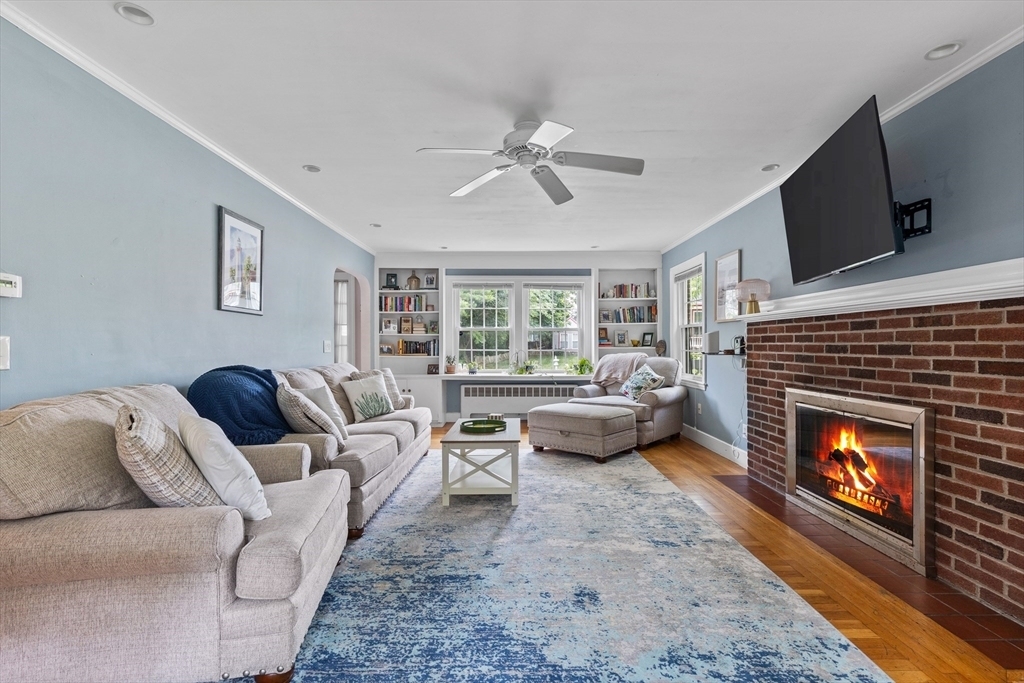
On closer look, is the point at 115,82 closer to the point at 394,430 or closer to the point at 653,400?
the point at 394,430

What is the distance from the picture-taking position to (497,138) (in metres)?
2.96

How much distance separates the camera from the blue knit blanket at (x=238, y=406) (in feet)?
8.54

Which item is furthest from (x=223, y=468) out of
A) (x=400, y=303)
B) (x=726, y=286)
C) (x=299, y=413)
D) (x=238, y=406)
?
(x=400, y=303)

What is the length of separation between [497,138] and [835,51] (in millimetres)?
1694

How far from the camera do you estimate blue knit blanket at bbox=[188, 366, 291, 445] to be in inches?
102

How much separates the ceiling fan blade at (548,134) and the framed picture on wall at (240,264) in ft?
6.83

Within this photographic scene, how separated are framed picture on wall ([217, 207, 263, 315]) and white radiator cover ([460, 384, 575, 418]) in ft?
11.6

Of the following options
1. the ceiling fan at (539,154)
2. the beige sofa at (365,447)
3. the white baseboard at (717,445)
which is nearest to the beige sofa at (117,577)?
the beige sofa at (365,447)

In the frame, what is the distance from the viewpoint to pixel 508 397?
678cm

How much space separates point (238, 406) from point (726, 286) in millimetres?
4226

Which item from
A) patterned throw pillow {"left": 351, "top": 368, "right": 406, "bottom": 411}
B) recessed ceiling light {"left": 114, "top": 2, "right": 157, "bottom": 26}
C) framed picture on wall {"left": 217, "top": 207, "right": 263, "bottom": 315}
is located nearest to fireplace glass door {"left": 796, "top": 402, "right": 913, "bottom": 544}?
patterned throw pillow {"left": 351, "top": 368, "right": 406, "bottom": 411}

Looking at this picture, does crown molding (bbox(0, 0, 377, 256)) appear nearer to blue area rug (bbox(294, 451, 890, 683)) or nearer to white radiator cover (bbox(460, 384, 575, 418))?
blue area rug (bbox(294, 451, 890, 683))

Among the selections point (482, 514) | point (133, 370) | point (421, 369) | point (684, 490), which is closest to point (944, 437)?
point (684, 490)

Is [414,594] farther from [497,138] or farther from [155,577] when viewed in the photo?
[497,138]
